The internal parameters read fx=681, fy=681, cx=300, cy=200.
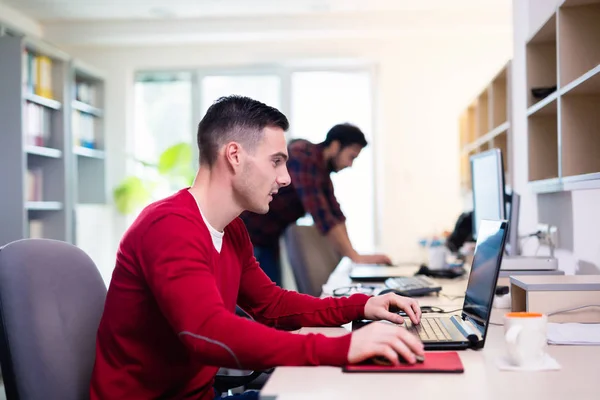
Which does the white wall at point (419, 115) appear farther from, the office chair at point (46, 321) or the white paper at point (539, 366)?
the white paper at point (539, 366)

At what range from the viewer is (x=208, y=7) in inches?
228

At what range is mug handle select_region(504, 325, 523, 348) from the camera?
3.71 ft

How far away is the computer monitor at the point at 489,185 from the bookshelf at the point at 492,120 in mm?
752

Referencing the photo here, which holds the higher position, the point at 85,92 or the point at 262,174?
→ the point at 85,92

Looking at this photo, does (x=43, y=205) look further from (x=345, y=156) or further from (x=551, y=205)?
(x=551, y=205)

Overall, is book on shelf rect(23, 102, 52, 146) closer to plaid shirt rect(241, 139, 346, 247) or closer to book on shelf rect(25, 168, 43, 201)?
book on shelf rect(25, 168, 43, 201)

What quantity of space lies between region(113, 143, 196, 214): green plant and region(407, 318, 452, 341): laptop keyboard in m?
4.95

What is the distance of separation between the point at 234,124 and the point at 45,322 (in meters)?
0.56

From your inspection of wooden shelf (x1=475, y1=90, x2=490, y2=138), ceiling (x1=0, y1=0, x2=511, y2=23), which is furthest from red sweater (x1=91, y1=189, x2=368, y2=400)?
ceiling (x1=0, y1=0, x2=511, y2=23)

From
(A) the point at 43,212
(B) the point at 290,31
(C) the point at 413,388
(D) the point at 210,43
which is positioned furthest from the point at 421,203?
(C) the point at 413,388

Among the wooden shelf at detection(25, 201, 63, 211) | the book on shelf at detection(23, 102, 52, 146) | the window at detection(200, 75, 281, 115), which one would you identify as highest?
the window at detection(200, 75, 281, 115)

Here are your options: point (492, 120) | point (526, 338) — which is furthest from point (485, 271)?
point (492, 120)

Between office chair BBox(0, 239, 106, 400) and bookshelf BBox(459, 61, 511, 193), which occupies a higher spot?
bookshelf BBox(459, 61, 511, 193)

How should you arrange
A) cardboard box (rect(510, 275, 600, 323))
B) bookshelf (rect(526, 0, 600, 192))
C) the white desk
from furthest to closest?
bookshelf (rect(526, 0, 600, 192)), cardboard box (rect(510, 275, 600, 323)), the white desk
